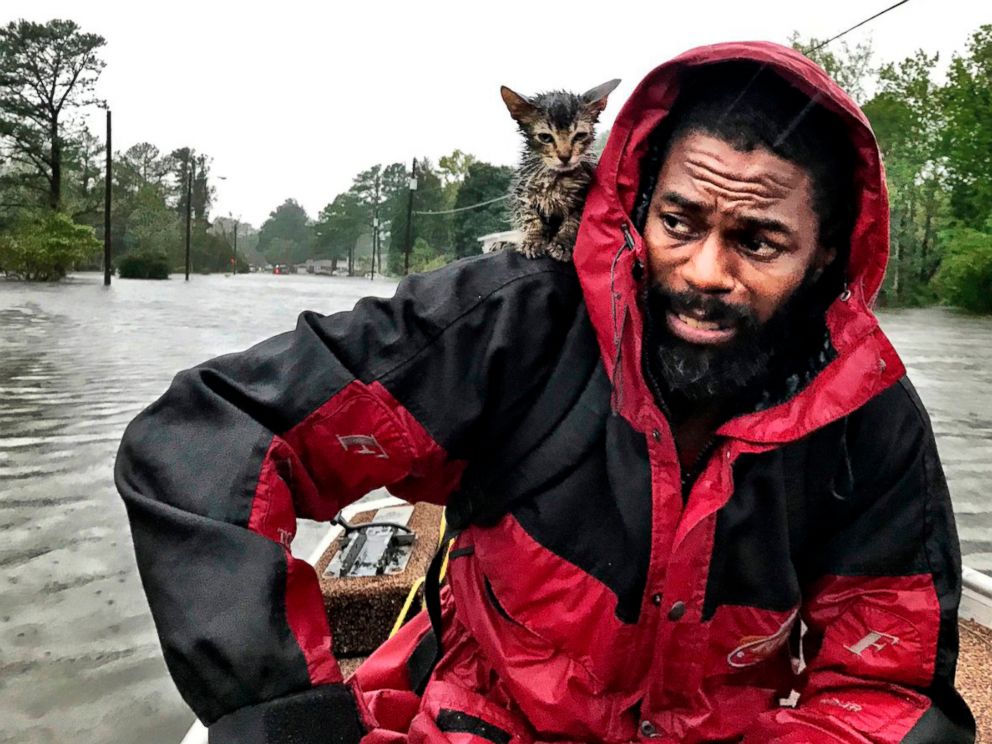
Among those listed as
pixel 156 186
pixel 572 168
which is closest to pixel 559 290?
pixel 572 168

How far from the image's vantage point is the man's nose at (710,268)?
117 cm

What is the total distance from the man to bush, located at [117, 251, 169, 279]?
3607cm

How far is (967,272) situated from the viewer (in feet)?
25.1

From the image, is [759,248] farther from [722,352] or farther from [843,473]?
[843,473]

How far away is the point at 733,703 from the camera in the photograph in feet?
4.28

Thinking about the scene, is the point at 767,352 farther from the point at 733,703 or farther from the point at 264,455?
the point at 264,455

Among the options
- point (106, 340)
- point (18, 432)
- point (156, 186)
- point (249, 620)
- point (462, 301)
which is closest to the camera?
point (249, 620)

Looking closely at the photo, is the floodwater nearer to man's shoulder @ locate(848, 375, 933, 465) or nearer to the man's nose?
the man's nose

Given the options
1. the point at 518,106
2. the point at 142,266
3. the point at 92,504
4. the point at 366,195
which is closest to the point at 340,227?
the point at 366,195

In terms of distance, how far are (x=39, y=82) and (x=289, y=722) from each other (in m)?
29.2

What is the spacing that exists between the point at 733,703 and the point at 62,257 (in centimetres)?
3004

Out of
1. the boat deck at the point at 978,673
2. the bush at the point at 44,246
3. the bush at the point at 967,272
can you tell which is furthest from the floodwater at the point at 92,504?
the bush at the point at 44,246

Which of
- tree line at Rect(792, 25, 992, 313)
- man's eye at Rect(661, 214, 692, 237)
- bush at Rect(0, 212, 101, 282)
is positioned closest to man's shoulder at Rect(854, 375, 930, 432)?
man's eye at Rect(661, 214, 692, 237)

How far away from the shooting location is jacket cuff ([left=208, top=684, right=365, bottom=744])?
2.87ft
